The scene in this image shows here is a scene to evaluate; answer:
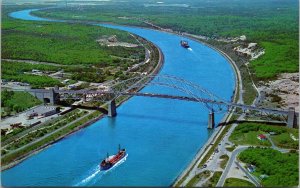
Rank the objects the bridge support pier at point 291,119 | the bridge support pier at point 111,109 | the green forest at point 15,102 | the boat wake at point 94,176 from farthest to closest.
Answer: the bridge support pier at point 111,109, the green forest at point 15,102, the bridge support pier at point 291,119, the boat wake at point 94,176

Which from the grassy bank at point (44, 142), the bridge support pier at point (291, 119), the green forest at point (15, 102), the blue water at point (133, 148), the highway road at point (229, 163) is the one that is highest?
the bridge support pier at point (291, 119)

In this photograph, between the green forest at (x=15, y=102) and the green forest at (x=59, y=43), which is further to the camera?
the green forest at (x=59, y=43)

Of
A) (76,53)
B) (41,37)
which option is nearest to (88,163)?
(76,53)

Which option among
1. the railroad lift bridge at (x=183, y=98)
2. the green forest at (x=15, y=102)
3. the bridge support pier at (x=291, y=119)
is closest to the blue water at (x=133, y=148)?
the railroad lift bridge at (x=183, y=98)

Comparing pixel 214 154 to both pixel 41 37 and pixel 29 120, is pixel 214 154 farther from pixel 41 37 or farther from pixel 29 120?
pixel 41 37

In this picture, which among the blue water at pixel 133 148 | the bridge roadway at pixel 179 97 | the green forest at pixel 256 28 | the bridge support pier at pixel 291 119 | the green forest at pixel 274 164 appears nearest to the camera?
the green forest at pixel 274 164

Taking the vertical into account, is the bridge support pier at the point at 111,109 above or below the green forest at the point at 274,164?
below

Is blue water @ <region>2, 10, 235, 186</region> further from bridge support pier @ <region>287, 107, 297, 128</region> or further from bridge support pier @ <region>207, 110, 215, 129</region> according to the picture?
bridge support pier @ <region>287, 107, 297, 128</region>

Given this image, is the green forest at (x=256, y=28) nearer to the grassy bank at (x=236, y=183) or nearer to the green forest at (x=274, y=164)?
the green forest at (x=274, y=164)
